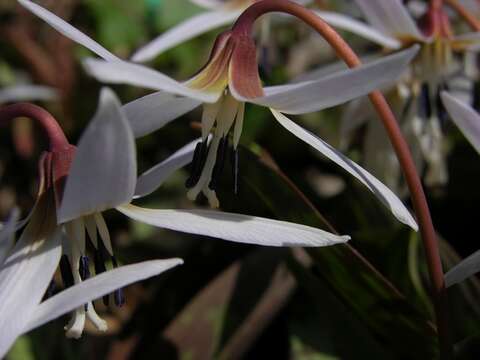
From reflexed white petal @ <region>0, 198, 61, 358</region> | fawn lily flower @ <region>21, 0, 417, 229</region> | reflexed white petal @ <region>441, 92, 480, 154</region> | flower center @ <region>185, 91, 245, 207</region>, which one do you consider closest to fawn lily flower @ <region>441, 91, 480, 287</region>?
reflexed white petal @ <region>441, 92, 480, 154</region>

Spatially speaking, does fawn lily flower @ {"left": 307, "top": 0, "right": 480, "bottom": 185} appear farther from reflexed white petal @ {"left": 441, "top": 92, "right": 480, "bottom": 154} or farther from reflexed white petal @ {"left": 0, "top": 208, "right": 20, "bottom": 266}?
reflexed white petal @ {"left": 0, "top": 208, "right": 20, "bottom": 266}

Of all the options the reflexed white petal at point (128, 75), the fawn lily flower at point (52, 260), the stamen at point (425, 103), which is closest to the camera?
the reflexed white petal at point (128, 75)

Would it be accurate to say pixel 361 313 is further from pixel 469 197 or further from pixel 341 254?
pixel 469 197

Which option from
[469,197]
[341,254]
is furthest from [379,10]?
[469,197]

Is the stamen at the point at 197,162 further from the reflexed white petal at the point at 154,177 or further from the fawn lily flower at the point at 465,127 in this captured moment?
the fawn lily flower at the point at 465,127

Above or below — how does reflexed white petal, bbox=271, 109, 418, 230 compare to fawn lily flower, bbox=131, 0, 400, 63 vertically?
below

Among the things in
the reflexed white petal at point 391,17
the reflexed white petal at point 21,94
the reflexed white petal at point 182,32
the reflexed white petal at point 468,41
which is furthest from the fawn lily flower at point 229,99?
the reflexed white petal at point 21,94
